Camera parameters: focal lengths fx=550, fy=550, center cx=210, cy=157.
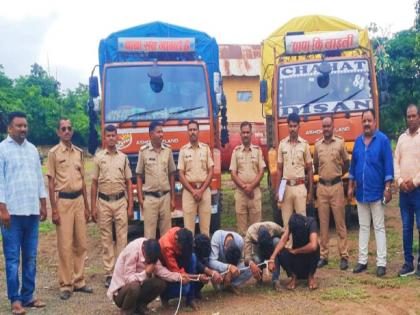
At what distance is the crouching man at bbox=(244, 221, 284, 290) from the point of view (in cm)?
580

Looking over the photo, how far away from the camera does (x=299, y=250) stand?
578 centimetres

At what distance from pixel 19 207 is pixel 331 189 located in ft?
11.8

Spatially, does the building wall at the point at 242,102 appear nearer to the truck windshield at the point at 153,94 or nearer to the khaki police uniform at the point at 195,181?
the truck windshield at the point at 153,94

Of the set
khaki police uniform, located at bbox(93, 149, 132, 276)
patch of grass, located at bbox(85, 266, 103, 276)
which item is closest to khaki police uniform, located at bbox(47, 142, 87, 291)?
khaki police uniform, located at bbox(93, 149, 132, 276)

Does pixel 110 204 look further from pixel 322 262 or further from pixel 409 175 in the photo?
pixel 409 175

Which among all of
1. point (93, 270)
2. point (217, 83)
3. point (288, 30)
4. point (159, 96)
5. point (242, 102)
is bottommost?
point (93, 270)

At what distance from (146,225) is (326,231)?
2.21 meters

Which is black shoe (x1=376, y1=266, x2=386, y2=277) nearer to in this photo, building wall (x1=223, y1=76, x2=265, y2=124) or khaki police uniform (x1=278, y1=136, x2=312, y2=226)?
khaki police uniform (x1=278, y1=136, x2=312, y2=226)

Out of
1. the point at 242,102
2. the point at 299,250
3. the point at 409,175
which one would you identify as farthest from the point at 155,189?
the point at 242,102

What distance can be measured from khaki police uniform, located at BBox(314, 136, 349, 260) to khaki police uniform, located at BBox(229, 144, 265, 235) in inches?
34.9

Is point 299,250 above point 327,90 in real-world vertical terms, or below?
below

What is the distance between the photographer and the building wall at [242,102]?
904 inches

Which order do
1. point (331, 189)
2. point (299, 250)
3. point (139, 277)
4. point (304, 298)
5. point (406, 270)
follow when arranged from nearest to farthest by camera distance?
point (139, 277) < point (304, 298) < point (299, 250) < point (406, 270) < point (331, 189)

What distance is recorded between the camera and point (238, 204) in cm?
730
